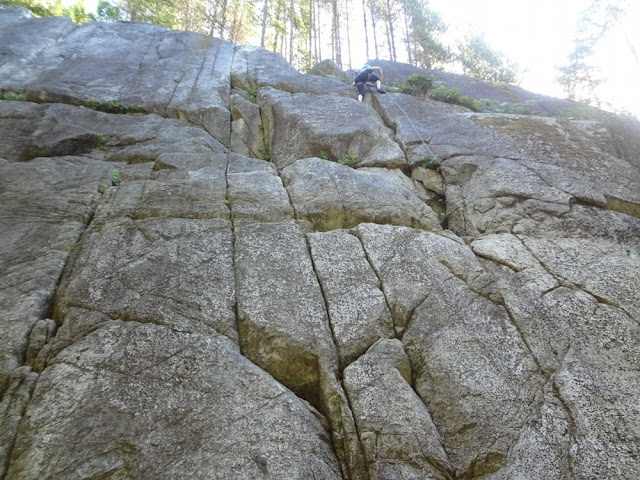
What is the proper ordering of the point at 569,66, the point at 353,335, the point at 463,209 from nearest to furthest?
the point at 353,335 → the point at 463,209 → the point at 569,66

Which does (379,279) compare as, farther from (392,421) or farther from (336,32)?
(336,32)

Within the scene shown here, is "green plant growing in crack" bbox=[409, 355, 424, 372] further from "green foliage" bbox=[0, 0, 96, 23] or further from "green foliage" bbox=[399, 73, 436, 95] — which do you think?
"green foliage" bbox=[0, 0, 96, 23]

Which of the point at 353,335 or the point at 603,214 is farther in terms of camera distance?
the point at 603,214

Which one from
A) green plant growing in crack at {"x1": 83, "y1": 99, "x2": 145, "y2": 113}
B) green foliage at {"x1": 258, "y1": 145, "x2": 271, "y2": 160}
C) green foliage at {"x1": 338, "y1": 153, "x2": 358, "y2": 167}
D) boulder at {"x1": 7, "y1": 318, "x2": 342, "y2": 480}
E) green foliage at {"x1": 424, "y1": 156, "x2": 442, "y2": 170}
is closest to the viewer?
boulder at {"x1": 7, "y1": 318, "x2": 342, "y2": 480}

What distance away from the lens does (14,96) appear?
11375 mm

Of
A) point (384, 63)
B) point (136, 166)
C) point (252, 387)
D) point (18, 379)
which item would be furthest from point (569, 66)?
point (18, 379)

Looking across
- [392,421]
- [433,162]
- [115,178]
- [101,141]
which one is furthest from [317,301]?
[101,141]

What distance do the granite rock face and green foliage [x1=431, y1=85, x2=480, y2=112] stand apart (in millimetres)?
2136

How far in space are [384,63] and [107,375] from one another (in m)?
22.0

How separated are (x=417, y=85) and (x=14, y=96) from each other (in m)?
13.0

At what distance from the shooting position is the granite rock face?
4609mm

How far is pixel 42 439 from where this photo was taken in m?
4.30

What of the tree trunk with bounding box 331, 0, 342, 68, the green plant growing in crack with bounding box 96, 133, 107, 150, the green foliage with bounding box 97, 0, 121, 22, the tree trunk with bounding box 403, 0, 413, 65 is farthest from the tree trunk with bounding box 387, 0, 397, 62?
the green plant growing in crack with bounding box 96, 133, 107, 150

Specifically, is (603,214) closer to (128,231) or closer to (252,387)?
(252,387)
